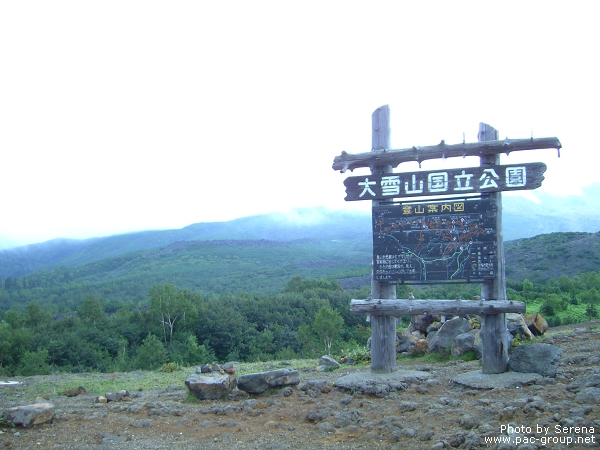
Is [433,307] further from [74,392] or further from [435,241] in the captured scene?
[74,392]

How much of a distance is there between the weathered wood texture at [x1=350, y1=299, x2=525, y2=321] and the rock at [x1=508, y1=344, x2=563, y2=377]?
27.1 inches

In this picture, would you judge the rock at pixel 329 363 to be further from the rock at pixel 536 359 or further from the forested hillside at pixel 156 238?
the forested hillside at pixel 156 238

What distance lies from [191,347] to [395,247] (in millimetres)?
20665

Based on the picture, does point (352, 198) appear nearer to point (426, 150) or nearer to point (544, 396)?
point (426, 150)

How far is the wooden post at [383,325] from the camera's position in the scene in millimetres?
9852

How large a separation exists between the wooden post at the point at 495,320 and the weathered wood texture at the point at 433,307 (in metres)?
0.24

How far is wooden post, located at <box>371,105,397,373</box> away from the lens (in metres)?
9.85

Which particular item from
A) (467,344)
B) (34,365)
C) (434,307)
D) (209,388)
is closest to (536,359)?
(434,307)

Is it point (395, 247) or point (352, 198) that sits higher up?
point (352, 198)

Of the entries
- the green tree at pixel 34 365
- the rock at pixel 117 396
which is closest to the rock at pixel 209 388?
the rock at pixel 117 396

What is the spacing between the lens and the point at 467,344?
11438mm

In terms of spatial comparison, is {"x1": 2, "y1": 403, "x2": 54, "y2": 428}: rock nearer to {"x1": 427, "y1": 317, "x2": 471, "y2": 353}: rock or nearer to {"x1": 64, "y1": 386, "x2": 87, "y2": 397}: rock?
{"x1": 64, "y1": 386, "x2": 87, "y2": 397}: rock

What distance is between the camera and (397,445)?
19.0 feet

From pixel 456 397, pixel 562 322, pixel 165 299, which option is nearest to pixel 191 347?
pixel 165 299
